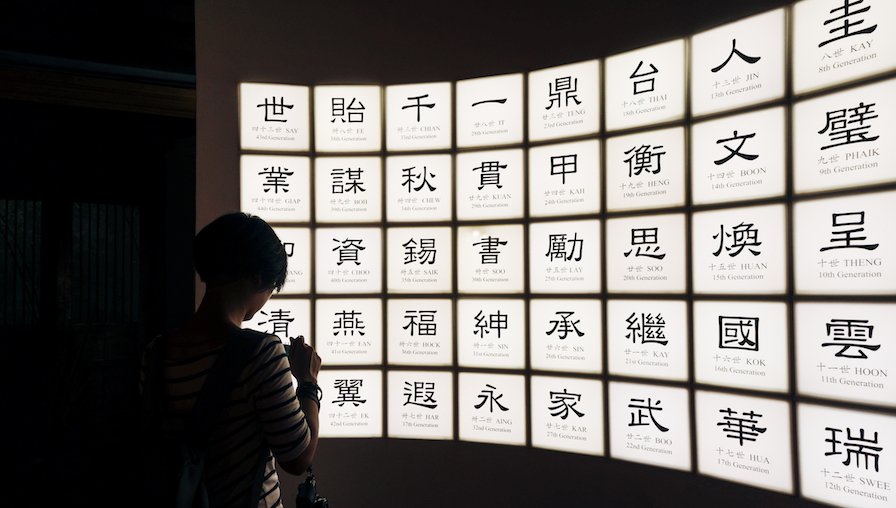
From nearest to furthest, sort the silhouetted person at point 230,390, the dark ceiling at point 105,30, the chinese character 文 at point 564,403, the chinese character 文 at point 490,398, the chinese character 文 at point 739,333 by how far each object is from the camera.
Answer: the silhouetted person at point 230,390
the chinese character 文 at point 739,333
the chinese character 文 at point 564,403
the chinese character 文 at point 490,398
the dark ceiling at point 105,30

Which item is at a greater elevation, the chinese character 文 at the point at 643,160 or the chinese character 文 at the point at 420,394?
the chinese character 文 at the point at 643,160

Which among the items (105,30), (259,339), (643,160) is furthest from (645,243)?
(105,30)

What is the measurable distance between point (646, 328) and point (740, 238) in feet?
1.57

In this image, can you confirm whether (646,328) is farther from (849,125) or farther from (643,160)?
(849,125)

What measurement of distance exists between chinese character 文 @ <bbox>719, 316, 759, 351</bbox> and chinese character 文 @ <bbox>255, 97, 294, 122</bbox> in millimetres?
2058

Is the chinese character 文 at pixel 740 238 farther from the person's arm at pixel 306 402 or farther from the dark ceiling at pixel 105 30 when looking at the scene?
the dark ceiling at pixel 105 30

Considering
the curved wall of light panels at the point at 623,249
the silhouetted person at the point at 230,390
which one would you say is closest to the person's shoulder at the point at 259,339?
the silhouetted person at the point at 230,390

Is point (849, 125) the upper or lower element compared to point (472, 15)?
lower

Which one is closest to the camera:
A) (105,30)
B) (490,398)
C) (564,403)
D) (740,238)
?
(740,238)

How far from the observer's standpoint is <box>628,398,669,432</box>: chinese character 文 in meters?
2.17

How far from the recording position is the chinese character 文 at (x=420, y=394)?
8.57ft

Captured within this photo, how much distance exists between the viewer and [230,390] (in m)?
1.00

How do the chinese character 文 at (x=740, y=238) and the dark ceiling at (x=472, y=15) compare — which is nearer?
the chinese character 文 at (x=740, y=238)

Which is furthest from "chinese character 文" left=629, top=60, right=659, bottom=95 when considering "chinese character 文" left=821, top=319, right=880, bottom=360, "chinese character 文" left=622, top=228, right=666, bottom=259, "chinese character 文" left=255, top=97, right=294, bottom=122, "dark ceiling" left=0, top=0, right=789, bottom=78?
"chinese character 文" left=255, top=97, right=294, bottom=122
